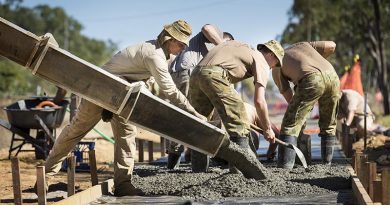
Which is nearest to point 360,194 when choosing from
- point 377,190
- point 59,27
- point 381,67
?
point 377,190

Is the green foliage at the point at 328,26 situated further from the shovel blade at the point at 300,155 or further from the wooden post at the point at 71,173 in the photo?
the wooden post at the point at 71,173

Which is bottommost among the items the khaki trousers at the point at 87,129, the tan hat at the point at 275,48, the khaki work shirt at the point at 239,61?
the khaki trousers at the point at 87,129

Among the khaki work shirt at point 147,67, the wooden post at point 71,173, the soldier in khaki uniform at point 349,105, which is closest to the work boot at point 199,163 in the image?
the khaki work shirt at point 147,67

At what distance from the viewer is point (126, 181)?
6.90m

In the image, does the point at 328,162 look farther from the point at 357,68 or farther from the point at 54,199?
the point at 357,68

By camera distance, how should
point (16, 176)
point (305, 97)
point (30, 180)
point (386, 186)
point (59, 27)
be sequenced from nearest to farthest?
1. point (386, 186)
2. point (16, 176)
3. point (305, 97)
4. point (30, 180)
5. point (59, 27)

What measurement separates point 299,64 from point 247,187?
228 centimetres

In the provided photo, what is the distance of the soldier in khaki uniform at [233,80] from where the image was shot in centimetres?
752

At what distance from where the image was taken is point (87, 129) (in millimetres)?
7070

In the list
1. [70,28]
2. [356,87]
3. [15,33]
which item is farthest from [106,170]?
[70,28]

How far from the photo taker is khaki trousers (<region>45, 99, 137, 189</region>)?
22.6 feet

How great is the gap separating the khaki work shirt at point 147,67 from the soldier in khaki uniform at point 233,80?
2.98 ft

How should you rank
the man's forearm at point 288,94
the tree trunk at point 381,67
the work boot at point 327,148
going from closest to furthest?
the work boot at point 327,148, the man's forearm at point 288,94, the tree trunk at point 381,67

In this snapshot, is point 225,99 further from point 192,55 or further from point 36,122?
point 36,122
